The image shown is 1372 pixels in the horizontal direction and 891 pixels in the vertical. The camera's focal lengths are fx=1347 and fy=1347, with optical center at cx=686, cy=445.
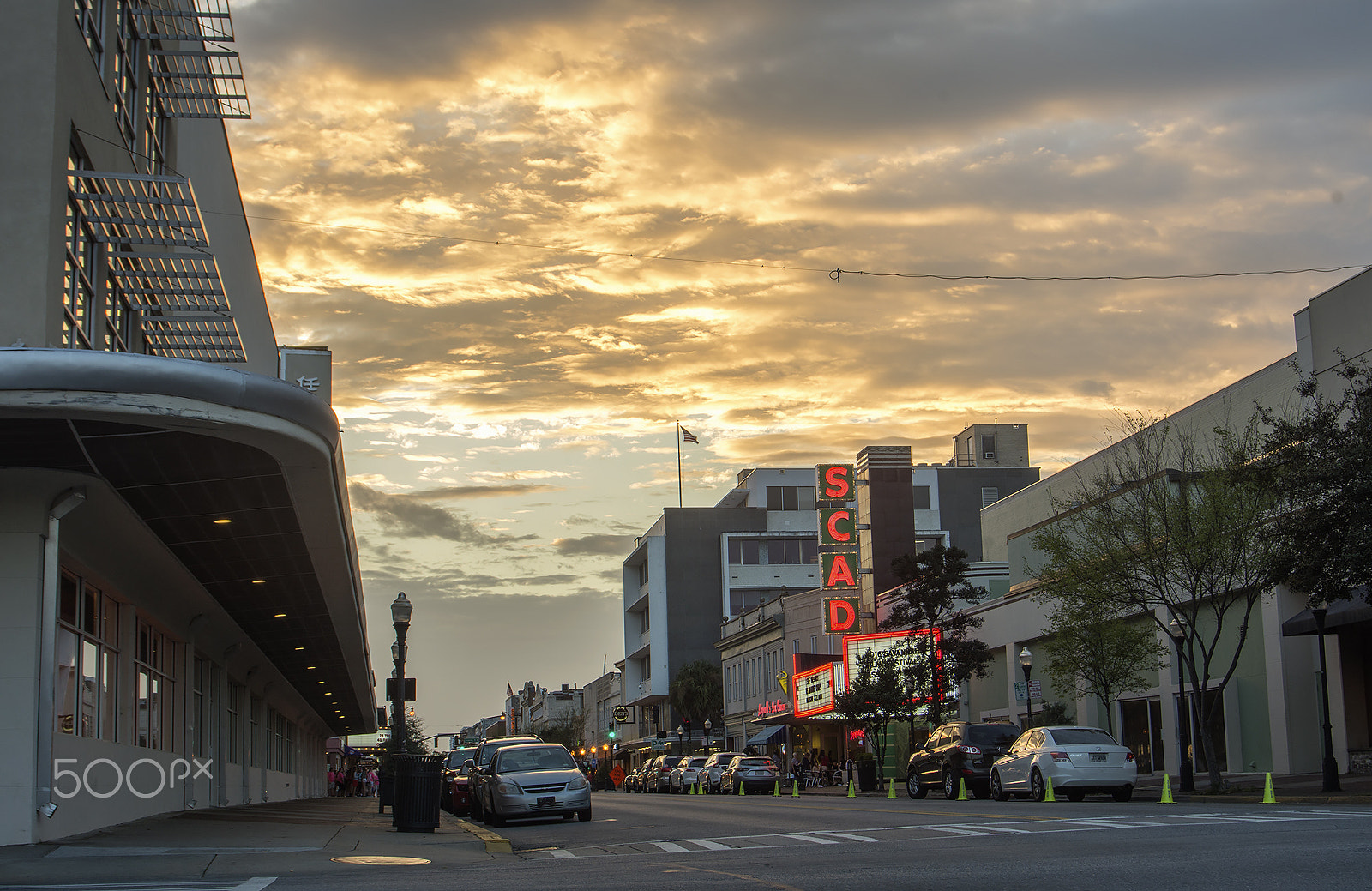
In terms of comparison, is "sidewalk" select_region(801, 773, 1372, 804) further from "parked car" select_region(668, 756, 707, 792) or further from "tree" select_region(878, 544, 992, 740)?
"parked car" select_region(668, 756, 707, 792)

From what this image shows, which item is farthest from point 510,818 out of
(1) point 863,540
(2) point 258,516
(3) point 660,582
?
(3) point 660,582

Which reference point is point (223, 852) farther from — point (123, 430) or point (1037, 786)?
point (1037, 786)

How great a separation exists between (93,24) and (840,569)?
163 feet

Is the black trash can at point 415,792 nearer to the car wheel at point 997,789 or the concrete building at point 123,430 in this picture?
the concrete building at point 123,430

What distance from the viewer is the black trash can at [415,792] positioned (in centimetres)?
2172

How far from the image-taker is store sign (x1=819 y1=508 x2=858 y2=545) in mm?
64312

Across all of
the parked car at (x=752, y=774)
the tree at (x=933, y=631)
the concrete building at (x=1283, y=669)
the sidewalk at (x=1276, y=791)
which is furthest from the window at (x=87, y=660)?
the tree at (x=933, y=631)

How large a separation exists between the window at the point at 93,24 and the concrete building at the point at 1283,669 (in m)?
22.7

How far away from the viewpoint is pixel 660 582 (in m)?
98.2

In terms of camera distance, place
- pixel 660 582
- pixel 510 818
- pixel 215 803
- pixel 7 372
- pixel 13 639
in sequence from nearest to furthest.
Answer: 1. pixel 7 372
2. pixel 13 639
3. pixel 510 818
4. pixel 215 803
5. pixel 660 582

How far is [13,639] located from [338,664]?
98.9 ft

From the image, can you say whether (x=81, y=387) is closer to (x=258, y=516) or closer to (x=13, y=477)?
(x=13, y=477)

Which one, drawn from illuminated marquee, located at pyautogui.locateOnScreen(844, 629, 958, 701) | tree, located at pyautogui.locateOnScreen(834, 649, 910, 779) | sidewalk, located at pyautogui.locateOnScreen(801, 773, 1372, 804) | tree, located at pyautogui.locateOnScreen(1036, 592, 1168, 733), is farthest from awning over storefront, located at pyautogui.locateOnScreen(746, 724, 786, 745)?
tree, located at pyautogui.locateOnScreen(1036, 592, 1168, 733)

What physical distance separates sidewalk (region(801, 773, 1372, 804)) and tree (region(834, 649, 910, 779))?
10.5 metres
